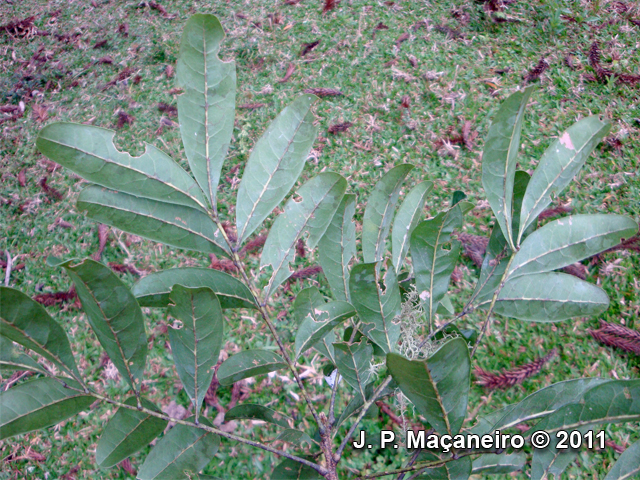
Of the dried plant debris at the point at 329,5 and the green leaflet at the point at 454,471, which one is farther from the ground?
the dried plant debris at the point at 329,5

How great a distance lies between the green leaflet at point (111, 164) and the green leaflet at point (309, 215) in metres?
0.19

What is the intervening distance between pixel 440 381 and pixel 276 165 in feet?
1.60

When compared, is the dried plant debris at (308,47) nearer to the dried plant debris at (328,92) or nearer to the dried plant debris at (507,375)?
the dried plant debris at (328,92)

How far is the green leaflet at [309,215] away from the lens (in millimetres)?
839

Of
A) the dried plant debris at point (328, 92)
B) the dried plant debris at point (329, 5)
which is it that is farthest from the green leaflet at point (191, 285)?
the dried plant debris at point (329, 5)

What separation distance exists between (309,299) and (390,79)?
1893 millimetres

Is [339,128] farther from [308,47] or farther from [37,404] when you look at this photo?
[37,404]

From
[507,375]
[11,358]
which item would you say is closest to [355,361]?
[11,358]

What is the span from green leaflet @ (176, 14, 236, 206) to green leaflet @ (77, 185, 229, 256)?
75 mm

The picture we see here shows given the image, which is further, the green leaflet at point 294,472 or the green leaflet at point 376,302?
the green leaflet at point 294,472

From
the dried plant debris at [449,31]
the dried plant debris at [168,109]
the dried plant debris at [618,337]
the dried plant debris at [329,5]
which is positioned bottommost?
the dried plant debris at [618,337]

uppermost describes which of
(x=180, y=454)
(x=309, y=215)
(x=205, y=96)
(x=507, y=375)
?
(x=205, y=96)

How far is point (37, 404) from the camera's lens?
641 mm

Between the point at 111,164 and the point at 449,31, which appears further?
the point at 449,31
